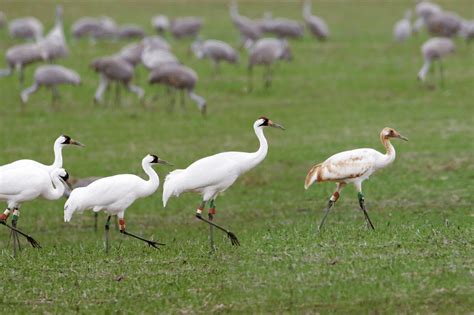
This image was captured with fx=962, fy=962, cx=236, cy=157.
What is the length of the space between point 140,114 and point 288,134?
4.70 metres

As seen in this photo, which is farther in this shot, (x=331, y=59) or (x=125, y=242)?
(x=331, y=59)

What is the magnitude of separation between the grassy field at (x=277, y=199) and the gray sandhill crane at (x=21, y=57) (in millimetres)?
738

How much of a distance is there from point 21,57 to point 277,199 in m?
12.2

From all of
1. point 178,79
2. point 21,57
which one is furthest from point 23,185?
point 21,57

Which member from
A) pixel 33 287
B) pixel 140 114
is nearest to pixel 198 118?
pixel 140 114

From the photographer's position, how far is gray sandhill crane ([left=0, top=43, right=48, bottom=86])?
26.3 m

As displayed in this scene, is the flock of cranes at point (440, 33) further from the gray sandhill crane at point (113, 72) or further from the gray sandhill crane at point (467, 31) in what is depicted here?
the gray sandhill crane at point (113, 72)

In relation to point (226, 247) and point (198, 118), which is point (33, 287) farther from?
point (198, 118)

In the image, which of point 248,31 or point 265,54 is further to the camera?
point 248,31

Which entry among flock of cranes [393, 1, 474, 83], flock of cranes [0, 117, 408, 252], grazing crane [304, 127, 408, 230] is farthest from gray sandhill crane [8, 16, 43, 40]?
grazing crane [304, 127, 408, 230]

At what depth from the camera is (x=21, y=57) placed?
86.4 feet

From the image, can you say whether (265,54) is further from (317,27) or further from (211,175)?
(211,175)

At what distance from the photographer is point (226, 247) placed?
1191 cm

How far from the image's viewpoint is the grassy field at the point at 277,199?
388 inches
